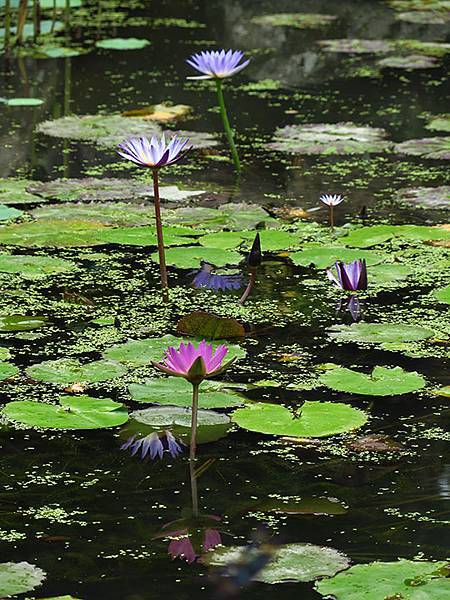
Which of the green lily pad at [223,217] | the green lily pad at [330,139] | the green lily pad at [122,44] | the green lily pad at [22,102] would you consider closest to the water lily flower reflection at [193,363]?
the green lily pad at [223,217]

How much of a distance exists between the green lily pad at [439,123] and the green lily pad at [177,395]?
105 inches

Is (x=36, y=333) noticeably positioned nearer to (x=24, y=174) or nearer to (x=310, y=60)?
(x=24, y=174)

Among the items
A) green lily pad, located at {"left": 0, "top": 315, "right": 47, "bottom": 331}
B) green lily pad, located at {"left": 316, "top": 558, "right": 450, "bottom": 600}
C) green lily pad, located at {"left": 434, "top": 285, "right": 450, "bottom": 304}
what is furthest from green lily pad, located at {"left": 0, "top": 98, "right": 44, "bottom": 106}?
green lily pad, located at {"left": 316, "top": 558, "right": 450, "bottom": 600}

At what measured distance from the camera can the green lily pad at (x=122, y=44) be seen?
622cm

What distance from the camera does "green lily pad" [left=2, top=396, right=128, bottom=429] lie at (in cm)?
203

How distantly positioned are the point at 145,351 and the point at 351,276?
613 millimetres

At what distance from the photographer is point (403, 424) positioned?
2088mm

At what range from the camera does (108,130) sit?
4.46 metres

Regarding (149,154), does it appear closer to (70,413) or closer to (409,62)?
(70,413)

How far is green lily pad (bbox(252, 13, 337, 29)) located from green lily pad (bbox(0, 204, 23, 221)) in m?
3.81

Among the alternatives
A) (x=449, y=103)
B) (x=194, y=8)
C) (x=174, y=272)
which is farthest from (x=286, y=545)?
(x=194, y=8)

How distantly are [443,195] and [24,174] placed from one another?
1332 mm

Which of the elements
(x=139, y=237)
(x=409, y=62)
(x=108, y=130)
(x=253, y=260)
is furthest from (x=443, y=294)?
(x=409, y=62)

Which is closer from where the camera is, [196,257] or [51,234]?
[196,257]
